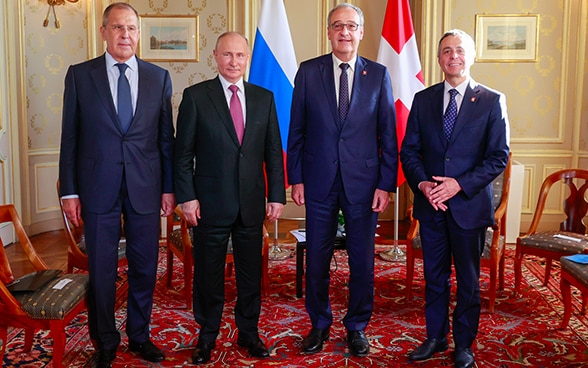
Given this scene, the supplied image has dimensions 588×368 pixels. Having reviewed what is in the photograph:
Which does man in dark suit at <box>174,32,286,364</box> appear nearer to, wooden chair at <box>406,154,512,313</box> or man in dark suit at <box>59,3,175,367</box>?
man in dark suit at <box>59,3,175,367</box>

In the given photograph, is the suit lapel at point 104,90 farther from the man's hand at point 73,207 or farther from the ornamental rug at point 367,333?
the ornamental rug at point 367,333

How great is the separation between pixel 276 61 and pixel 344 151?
2105 millimetres

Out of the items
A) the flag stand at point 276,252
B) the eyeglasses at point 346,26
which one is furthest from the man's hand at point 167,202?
the flag stand at point 276,252

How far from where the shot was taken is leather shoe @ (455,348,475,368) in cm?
290

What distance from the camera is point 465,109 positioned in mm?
2801

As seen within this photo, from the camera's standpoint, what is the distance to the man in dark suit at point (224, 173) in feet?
9.34

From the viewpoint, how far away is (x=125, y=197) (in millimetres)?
2854

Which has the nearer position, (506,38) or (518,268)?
(518,268)

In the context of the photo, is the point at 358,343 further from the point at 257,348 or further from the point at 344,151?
the point at 344,151

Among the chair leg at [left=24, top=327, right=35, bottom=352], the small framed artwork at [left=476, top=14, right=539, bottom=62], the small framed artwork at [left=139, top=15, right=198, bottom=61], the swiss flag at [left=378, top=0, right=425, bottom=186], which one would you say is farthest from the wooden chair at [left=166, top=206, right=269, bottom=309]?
the small framed artwork at [left=476, top=14, right=539, bottom=62]

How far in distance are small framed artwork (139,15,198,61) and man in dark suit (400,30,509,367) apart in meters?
4.20

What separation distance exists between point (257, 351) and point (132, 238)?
2.80 ft

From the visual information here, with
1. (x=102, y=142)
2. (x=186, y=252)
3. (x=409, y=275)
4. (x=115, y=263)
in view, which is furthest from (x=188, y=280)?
(x=409, y=275)

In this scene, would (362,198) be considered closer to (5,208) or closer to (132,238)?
(132,238)
